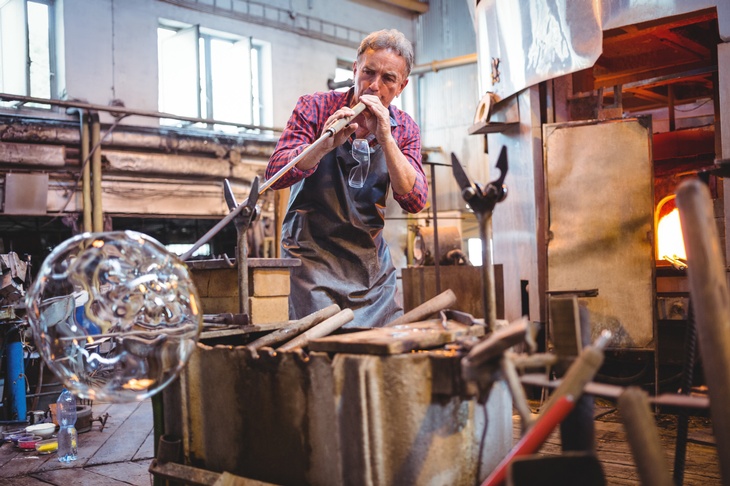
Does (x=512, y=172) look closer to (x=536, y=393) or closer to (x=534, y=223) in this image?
(x=534, y=223)

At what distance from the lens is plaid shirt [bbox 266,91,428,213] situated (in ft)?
10.5

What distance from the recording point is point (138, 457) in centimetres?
477

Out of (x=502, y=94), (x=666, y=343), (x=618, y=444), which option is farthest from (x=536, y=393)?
(x=502, y=94)

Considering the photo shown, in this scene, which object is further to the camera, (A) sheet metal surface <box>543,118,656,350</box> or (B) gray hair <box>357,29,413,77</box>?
(A) sheet metal surface <box>543,118,656,350</box>

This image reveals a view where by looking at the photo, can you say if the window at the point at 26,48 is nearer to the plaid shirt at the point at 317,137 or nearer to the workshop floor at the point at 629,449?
the plaid shirt at the point at 317,137

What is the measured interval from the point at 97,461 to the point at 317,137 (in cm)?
300

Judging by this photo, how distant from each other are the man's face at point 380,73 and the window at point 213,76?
9.11 m

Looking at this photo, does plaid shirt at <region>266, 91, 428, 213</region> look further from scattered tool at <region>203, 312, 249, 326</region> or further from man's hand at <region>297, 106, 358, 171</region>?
scattered tool at <region>203, 312, 249, 326</region>

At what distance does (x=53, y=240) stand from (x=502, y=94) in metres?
7.74

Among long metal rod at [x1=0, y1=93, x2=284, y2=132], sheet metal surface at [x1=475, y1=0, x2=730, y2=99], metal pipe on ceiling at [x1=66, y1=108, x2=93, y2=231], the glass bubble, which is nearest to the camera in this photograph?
the glass bubble

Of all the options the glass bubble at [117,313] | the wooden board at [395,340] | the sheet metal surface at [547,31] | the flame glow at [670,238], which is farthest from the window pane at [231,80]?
the wooden board at [395,340]

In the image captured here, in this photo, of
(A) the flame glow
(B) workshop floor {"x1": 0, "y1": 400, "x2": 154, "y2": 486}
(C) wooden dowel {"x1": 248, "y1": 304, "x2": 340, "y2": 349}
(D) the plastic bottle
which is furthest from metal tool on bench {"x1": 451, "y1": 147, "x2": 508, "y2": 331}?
(A) the flame glow

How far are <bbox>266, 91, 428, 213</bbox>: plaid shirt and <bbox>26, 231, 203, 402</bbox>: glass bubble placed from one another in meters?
1.14

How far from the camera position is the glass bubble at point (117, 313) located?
2.07 metres
